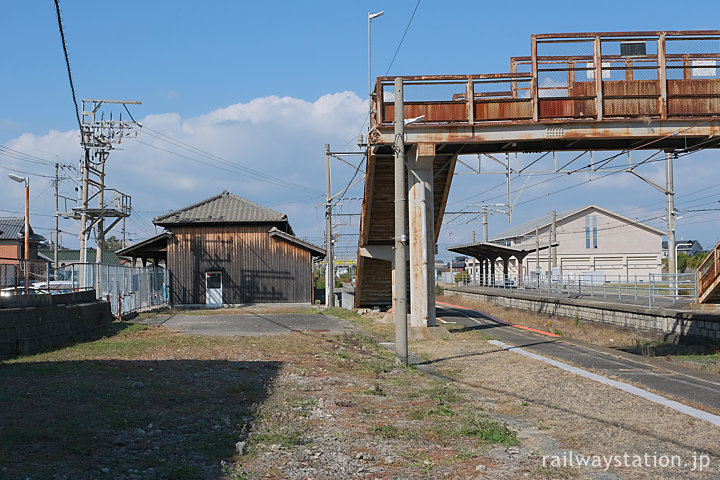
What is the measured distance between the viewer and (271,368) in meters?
12.3

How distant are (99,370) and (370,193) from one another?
10730 millimetres

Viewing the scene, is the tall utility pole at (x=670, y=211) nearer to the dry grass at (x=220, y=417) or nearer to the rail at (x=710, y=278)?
the rail at (x=710, y=278)

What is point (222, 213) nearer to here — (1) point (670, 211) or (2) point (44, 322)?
(2) point (44, 322)

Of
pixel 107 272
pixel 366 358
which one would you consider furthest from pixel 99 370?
pixel 107 272

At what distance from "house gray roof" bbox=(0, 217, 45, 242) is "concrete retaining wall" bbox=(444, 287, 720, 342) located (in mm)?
49826

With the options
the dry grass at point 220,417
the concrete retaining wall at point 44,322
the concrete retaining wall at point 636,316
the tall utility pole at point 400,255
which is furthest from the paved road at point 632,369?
the concrete retaining wall at point 44,322

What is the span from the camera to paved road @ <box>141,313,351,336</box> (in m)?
20.8

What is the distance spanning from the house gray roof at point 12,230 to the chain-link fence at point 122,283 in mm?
33354

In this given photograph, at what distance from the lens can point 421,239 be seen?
57.6ft

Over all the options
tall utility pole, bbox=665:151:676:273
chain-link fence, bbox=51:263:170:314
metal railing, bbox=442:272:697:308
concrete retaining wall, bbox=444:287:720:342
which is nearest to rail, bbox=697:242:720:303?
concrete retaining wall, bbox=444:287:720:342

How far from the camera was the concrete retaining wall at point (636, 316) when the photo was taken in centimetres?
1872

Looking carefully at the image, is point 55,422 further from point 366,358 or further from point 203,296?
point 203,296

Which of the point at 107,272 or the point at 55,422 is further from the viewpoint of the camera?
the point at 107,272

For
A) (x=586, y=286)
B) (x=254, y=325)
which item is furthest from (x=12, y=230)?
(x=586, y=286)
